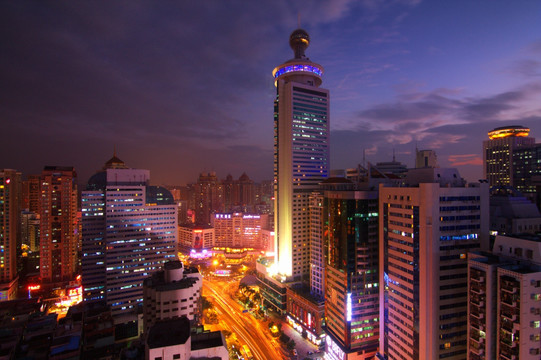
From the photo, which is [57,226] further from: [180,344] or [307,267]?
[180,344]

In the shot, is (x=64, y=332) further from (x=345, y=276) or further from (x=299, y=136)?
(x=299, y=136)

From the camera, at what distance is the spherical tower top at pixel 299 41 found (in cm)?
7919

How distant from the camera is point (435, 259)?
33000mm

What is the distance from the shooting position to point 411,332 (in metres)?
35.2

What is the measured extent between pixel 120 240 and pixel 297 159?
47.2 meters

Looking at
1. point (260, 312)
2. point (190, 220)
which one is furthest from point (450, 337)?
point (190, 220)

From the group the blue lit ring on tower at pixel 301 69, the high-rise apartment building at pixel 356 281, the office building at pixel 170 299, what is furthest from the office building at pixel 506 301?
the blue lit ring on tower at pixel 301 69

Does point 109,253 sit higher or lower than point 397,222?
lower

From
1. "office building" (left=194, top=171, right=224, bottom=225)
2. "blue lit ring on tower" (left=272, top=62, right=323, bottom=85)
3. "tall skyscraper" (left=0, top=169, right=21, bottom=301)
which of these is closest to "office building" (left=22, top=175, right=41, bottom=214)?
"tall skyscraper" (left=0, top=169, right=21, bottom=301)

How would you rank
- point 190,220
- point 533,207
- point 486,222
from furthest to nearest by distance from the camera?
point 190,220
point 533,207
point 486,222

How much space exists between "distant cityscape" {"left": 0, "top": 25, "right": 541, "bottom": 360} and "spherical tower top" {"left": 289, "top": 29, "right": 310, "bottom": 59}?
37 centimetres

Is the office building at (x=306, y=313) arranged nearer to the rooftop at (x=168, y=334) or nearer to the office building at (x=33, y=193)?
the rooftop at (x=168, y=334)

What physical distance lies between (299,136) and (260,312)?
43.4 meters

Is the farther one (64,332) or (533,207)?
(533,207)
